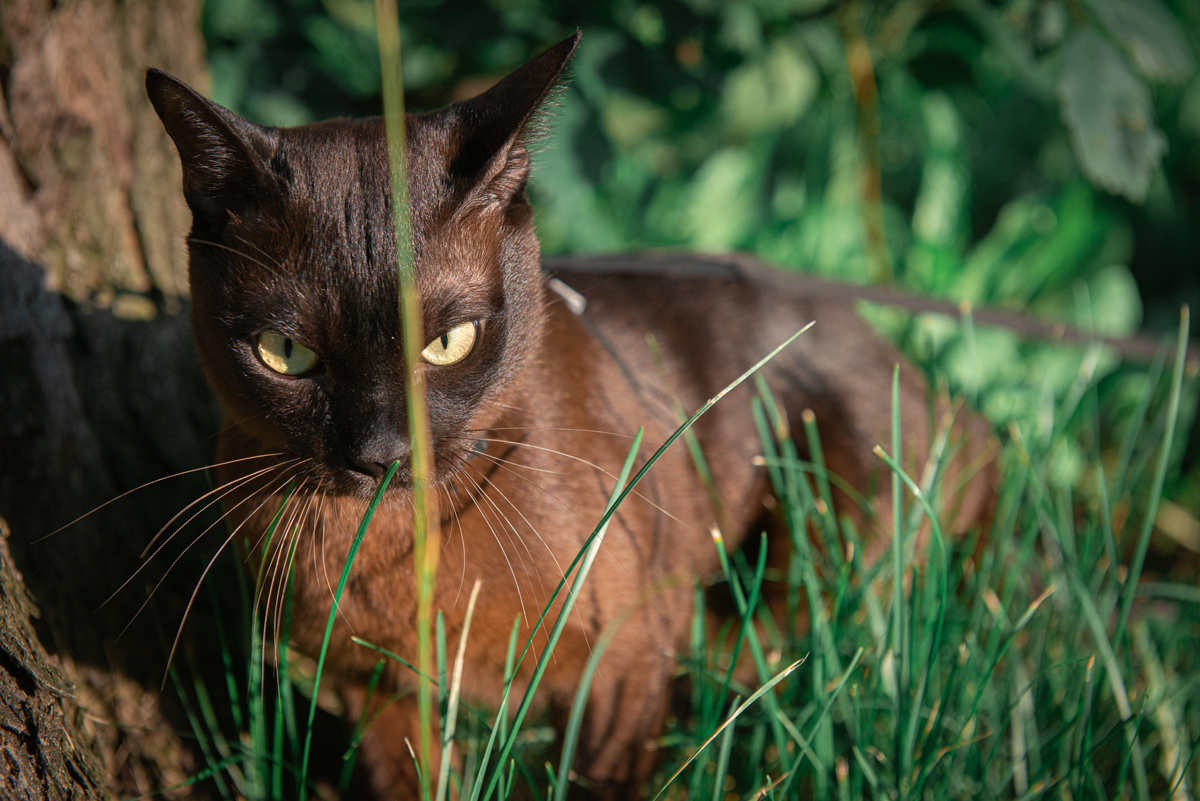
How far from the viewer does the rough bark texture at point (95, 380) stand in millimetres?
1024

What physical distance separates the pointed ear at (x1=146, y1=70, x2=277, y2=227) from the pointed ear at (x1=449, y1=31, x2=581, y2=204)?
0.20m

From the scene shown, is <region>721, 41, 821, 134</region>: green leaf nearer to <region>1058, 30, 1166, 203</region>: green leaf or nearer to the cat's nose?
<region>1058, 30, 1166, 203</region>: green leaf

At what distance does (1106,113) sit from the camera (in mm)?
1451

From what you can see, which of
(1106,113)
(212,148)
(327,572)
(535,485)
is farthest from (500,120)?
(1106,113)

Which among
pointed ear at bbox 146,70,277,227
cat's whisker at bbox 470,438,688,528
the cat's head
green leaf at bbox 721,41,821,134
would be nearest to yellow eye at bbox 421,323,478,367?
the cat's head

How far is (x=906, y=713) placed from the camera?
0.96m

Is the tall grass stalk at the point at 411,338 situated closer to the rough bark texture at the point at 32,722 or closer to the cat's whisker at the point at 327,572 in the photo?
the cat's whisker at the point at 327,572

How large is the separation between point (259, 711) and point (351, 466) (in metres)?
0.38

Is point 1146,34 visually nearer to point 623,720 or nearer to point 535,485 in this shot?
point 535,485

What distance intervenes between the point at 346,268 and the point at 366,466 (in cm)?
20

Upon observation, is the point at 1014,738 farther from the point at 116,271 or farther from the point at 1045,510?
the point at 116,271

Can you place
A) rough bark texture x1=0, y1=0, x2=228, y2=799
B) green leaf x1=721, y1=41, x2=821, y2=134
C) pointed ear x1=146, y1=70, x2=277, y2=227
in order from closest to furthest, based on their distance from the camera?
pointed ear x1=146, y1=70, x2=277, y2=227
rough bark texture x1=0, y1=0, x2=228, y2=799
green leaf x1=721, y1=41, x2=821, y2=134

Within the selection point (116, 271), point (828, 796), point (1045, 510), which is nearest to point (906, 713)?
point (828, 796)

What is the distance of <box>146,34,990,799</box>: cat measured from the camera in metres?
0.78
